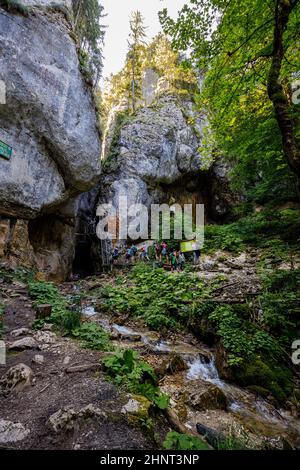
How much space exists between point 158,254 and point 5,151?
10.1 m

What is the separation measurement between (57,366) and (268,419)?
3.82m

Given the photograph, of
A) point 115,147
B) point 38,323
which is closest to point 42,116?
point 115,147

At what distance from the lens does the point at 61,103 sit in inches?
452

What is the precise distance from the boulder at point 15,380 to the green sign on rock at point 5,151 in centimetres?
948

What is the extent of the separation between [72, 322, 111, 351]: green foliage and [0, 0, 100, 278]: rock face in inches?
291

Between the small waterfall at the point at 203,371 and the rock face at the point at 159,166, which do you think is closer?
the small waterfall at the point at 203,371

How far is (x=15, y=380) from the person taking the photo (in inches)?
126

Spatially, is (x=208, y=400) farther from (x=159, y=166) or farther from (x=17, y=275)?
(x=159, y=166)

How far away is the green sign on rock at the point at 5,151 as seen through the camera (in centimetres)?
980

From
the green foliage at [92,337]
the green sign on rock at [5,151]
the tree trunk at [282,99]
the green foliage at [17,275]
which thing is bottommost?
the green foliage at [92,337]

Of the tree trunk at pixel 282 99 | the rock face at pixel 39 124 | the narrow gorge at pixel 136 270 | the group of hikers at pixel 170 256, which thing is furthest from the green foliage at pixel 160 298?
the rock face at pixel 39 124

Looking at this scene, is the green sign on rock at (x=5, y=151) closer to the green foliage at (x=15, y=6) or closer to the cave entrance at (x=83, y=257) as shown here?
the green foliage at (x=15, y=6)
